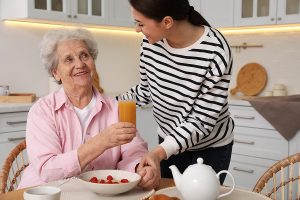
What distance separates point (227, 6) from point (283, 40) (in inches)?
23.9

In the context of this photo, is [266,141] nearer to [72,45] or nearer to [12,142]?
[12,142]

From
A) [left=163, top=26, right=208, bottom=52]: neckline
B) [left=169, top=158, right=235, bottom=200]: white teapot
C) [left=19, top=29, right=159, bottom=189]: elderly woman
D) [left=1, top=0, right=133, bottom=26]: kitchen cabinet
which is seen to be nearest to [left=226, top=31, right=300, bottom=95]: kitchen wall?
[left=1, top=0, right=133, bottom=26]: kitchen cabinet

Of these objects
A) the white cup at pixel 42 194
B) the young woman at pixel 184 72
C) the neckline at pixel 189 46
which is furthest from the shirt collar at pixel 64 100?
the white cup at pixel 42 194

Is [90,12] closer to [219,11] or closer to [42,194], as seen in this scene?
[219,11]

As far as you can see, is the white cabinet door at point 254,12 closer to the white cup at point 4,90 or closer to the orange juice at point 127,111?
the white cup at point 4,90

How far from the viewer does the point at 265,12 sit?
3.93 m

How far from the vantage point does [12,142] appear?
10.4 ft

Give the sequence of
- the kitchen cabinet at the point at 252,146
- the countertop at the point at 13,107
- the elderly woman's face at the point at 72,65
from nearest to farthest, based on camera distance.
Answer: the elderly woman's face at the point at 72,65, the countertop at the point at 13,107, the kitchen cabinet at the point at 252,146

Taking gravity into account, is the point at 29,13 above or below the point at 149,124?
above

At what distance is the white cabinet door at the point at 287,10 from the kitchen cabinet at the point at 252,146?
803mm

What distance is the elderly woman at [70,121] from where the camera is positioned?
1.61 metres

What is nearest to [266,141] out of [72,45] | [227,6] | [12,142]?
[227,6]

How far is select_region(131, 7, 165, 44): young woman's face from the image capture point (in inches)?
66.3

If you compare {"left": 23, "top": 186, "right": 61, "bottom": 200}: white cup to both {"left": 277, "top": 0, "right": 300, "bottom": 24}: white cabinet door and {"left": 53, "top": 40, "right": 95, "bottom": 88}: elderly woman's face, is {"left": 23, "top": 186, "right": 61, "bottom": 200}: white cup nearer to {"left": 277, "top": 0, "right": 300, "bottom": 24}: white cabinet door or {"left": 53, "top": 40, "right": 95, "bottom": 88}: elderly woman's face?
{"left": 53, "top": 40, "right": 95, "bottom": 88}: elderly woman's face
